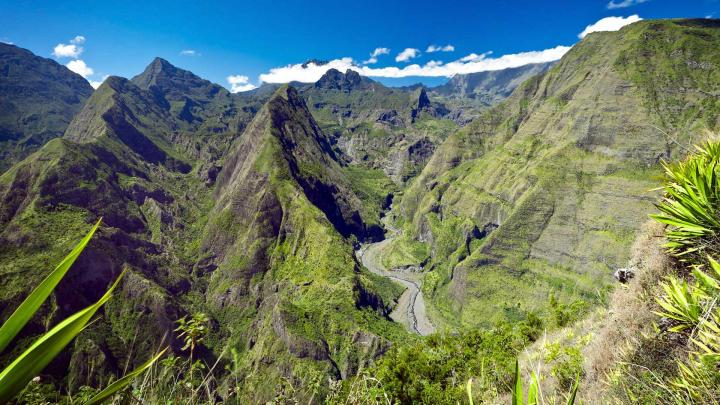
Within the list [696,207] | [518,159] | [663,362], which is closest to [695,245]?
[696,207]

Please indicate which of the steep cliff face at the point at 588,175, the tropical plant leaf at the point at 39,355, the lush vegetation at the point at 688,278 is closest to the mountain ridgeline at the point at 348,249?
the steep cliff face at the point at 588,175

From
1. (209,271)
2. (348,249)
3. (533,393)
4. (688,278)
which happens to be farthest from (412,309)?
(533,393)

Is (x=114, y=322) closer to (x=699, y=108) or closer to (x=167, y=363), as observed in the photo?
(x=167, y=363)

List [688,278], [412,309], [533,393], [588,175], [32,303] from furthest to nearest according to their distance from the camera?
1. [412,309]
2. [588,175]
3. [688,278]
4. [533,393]
5. [32,303]

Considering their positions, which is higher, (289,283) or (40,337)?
(40,337)

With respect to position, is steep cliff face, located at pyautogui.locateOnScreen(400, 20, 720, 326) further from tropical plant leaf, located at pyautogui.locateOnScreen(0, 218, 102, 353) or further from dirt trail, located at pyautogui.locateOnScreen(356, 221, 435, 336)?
tropical plant leaf, located at pyautogui.locateOnScreen(0, 218, 102, 353)

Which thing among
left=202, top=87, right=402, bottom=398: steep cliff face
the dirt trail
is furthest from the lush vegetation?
the dirt trail

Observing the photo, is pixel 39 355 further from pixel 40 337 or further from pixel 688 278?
pixel 688 278
